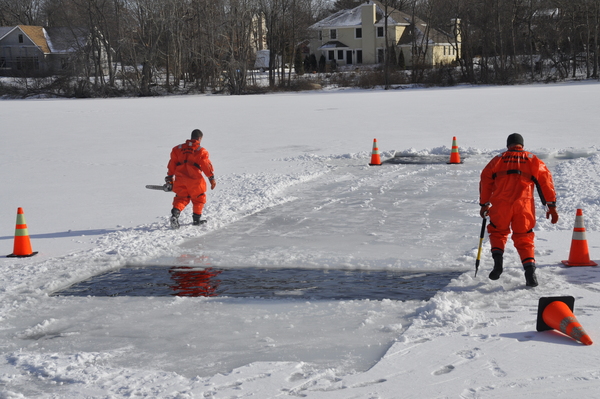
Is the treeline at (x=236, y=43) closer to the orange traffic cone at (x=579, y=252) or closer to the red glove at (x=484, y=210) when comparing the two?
the orange traffic cone at (x=579, y=252)

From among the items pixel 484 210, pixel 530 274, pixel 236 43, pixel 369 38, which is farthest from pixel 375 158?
pixel 369 38

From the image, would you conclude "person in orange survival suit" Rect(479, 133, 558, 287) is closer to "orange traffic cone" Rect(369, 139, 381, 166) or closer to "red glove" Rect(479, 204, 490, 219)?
"red glove" Rect(479, 204, 490, 219)

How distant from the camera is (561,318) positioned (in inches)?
193

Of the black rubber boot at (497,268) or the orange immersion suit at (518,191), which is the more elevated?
the orange immersion suit at (518,191)

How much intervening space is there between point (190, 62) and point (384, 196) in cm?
4972

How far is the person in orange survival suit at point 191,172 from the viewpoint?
918 cm

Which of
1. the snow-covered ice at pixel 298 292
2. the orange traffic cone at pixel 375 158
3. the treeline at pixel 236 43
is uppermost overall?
the treeline at pixel 236 43

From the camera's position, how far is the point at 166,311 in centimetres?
584

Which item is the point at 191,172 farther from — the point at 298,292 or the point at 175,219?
the point at 298,292

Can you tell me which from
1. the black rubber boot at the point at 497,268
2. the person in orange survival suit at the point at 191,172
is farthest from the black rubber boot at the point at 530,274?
the person in orange survival suit at the point at 191,172

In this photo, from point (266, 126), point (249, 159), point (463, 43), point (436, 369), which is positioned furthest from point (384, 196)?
point (463, 43)

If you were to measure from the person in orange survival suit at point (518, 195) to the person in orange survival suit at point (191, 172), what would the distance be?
4.14 meters

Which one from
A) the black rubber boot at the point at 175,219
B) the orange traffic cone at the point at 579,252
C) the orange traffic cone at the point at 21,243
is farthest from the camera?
the black rubber boot at the point at 175,219

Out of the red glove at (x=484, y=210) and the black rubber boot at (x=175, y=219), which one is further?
the black rubber boot at (x=175, y=219)
